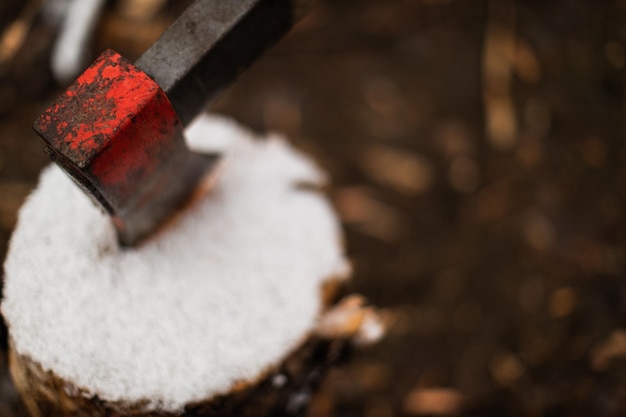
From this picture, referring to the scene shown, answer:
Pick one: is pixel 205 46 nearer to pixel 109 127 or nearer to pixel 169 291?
pixel 109 127

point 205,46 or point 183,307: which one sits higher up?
point 205,46

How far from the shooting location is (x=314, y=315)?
1133mm

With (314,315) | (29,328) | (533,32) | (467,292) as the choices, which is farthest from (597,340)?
(29,328)

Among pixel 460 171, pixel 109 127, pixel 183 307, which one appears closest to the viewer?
pixel 109 127

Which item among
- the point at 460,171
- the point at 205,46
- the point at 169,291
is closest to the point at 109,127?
the point at 205,46

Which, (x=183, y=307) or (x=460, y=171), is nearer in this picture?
(x=183, y=307)

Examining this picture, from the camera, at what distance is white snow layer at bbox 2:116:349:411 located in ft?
3.15

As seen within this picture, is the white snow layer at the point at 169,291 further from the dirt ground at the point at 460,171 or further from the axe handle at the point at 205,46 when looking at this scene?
the dirt ground at the point at 460,171

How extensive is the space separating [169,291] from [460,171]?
5.17 feet

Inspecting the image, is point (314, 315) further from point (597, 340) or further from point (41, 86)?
point (41, 86)

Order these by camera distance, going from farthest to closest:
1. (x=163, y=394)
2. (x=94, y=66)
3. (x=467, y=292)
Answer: (x=467, y=292) < (x=163, y=394) < (x=94, y=66)

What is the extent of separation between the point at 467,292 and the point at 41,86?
6.34 ft

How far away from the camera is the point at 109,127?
2.70 ft

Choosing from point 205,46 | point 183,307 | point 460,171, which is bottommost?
point 460,171
